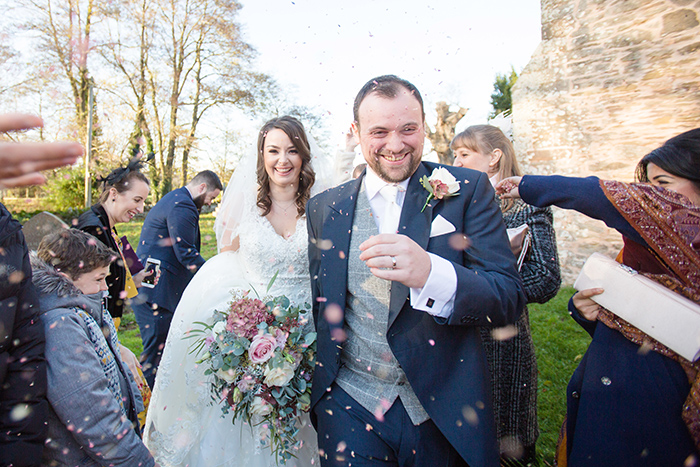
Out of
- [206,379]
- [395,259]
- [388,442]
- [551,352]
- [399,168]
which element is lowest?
[551,352]

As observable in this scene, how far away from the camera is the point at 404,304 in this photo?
5.67ft

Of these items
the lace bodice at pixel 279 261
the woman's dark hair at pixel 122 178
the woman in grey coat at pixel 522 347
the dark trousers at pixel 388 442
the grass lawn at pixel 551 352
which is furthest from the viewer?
the woman's dark hair at pixel 122 178

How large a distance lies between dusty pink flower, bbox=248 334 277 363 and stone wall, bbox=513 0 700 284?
6682mm

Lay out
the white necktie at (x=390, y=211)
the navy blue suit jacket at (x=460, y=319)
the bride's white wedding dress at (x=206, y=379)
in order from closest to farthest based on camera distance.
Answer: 1. the navy blue suit jacket at (x=460, y=319)
2. the white necktie at (x=390, y=211)
3. the bride's white wedding dress at (x=206, y=379)

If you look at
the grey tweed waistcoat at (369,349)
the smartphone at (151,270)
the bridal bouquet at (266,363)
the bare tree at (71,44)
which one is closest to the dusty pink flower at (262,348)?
the bridal bouquet at (266,363)

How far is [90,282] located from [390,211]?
6.01 feet

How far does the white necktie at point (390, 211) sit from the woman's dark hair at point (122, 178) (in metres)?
3.13

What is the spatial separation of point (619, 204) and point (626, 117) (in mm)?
5992

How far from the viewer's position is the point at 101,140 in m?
18.8

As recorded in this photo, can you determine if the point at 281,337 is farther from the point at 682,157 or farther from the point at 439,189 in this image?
the point at 682,157

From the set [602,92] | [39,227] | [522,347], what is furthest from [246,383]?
[602,92]

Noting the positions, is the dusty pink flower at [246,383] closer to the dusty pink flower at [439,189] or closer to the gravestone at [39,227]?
the dusty pink flower at [439,189]

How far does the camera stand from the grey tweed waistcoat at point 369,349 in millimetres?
1794

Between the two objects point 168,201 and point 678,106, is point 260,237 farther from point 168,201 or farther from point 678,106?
point 678,106
